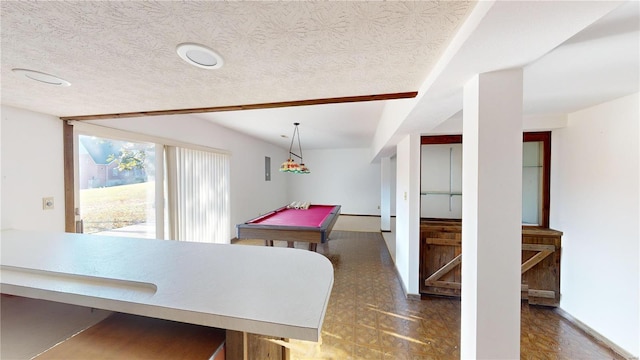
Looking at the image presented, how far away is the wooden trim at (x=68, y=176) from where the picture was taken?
222 centimetres

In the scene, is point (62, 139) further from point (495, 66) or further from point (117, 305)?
point (495, 66)

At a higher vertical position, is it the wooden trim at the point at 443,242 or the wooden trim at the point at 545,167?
the wooden trim at the point at 545,167

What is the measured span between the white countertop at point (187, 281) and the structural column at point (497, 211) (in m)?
0.77

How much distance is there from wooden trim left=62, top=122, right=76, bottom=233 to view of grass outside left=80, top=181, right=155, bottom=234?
0.28 metres

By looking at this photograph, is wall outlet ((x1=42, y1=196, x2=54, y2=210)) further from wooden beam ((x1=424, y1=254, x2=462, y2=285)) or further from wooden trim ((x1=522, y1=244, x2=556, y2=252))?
wooden trim ((x1=522, y1=244, x2=556, y2=252))

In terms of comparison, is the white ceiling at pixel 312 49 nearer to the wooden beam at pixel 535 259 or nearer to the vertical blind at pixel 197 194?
the wooden beam at pixel 535 259

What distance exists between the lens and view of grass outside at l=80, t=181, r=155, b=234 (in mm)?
2600

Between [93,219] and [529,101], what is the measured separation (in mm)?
4863

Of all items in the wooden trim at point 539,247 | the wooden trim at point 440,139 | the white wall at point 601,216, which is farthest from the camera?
the wooden trim at point 440,139

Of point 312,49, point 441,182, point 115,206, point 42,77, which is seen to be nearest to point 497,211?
point 312,49

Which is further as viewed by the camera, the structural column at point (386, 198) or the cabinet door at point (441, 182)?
the structural column at point (386, 198)

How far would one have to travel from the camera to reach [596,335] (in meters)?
2.00

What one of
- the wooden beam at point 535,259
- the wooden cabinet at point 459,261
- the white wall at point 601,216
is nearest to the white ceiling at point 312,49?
the white wall at point 601,216

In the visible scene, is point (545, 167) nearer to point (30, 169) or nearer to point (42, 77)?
point (42, 77)
